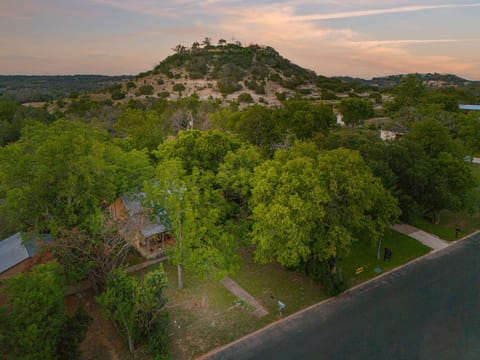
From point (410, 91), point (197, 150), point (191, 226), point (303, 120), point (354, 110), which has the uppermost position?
point (410, 91)

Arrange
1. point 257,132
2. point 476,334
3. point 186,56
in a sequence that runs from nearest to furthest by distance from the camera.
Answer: point 476,334, point 257,132, point 186,56

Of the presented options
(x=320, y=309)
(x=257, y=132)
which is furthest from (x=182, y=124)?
(x=320, y=309)

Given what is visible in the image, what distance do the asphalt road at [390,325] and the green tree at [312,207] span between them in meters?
2.74

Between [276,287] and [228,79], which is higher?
[228,79]

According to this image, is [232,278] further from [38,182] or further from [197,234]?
[38,182]

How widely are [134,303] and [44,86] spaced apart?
13979cm

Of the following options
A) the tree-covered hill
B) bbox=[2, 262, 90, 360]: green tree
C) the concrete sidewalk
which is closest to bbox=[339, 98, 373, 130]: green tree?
the tree-covered hill

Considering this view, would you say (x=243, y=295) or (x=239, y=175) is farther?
(x=239, y=175)

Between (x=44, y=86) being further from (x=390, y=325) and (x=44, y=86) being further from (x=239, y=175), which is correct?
(x=390, y=325)

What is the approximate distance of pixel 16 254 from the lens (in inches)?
625

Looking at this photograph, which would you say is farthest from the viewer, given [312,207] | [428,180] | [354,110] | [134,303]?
[354,110]

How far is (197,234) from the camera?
1464 cm

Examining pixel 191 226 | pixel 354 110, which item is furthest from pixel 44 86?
pixel 191 226

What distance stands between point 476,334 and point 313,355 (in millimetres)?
7309
